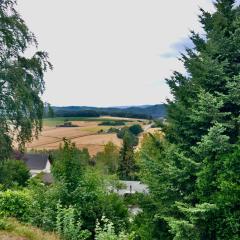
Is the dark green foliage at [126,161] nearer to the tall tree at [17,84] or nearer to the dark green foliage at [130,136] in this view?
the dark green foliage at [130,136]

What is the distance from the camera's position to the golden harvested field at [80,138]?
79900 millimetres

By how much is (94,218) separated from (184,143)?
Answer: 4.58 m

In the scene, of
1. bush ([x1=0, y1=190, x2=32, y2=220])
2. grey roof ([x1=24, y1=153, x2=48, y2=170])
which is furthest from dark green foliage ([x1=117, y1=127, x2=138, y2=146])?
bush ([x1=0, y1=190, x2=32, y2=220])

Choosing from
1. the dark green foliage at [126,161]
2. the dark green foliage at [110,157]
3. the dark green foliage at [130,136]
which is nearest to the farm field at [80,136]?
the dark green foliage at [130,136]

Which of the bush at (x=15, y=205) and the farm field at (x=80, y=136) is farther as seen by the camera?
the farm field at (x=80, y=136)

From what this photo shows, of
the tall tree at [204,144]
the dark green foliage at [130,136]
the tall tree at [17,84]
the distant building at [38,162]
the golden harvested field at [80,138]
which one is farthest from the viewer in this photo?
the golden harvested field at [80,138]

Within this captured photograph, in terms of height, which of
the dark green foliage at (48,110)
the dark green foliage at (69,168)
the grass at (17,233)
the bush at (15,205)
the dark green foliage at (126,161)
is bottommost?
the dark green foliage at (126,161)

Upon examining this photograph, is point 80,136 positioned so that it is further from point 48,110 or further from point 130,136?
point 48,110

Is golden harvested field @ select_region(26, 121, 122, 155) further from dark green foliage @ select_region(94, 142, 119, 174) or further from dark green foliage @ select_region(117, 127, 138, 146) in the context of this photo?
dark green foliage @ select_region(94, 142, 119, 174)

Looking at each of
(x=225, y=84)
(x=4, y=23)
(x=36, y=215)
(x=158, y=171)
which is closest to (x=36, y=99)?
(x=4, y=23)

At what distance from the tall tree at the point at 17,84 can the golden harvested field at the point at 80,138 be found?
5568 centimetres

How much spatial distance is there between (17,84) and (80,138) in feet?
208

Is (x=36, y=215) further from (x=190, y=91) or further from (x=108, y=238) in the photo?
(x=190, y=91)

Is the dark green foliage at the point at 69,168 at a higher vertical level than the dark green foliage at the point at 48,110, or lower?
lower
